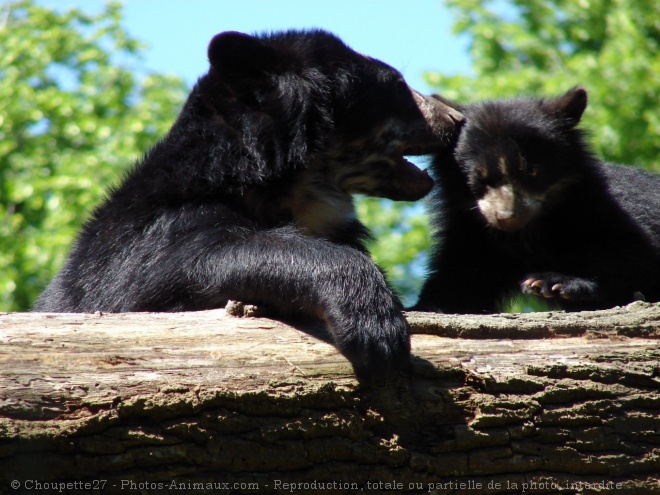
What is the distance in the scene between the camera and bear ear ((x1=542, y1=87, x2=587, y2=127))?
6.47m

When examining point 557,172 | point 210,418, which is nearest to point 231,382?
point 210,418

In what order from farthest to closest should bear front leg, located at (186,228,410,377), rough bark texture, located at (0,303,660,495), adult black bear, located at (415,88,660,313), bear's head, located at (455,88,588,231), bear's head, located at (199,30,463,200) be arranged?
bear's head, located at (455,88,588,231) < adult black bear, located at (415,88,660,313) < bear's head, located at (199,30,463,200) < bear front leg, located at (186,228,410,377) < rough bark texture, located at (0,303,660,495)

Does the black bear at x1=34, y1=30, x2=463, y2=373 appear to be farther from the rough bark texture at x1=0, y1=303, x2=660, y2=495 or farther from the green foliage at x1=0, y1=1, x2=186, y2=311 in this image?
the green foliage at x1=0, y1=1, x2=186, y2=311

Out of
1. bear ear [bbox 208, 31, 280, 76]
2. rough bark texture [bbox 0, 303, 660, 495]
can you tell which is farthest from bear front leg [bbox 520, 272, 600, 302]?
bear ear [bbox 208, 31, 280, 76]

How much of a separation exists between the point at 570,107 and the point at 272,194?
267cm

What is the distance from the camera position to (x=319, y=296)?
3.99 metres

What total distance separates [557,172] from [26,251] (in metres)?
10.9

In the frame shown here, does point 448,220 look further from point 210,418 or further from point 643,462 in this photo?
point 210,418

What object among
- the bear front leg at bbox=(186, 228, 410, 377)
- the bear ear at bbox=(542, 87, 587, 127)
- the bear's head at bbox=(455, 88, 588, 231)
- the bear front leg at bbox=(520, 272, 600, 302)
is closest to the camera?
the bear front leg at bbox=(186, 228, 410, 377)

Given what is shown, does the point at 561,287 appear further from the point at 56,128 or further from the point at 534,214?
the point at 56,128

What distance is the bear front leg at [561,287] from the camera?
17.9ft

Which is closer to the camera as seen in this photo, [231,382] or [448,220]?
[231,382]

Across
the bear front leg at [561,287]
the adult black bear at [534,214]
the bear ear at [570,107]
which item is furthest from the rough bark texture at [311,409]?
the bear ear at [570,107]

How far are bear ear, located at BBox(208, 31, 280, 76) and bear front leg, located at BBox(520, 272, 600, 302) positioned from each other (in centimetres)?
220
